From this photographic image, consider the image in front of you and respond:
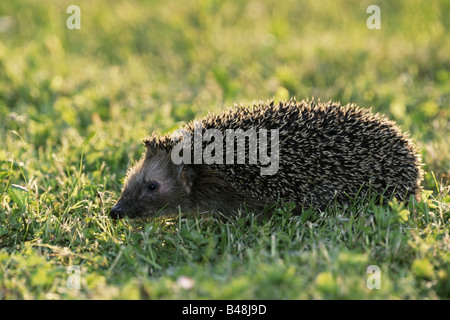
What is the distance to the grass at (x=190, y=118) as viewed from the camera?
3.83 m

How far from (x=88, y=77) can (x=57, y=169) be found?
3140 mm

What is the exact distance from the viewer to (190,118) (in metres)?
7.45

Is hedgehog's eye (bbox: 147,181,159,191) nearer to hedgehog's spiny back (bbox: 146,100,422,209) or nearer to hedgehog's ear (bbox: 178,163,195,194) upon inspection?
hedgehog's ear (bbox: 178,163,195,194)

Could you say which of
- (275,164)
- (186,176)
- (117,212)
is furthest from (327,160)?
(117,212)

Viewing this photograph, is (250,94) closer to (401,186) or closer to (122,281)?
(401,186)

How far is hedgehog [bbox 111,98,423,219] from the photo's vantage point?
4.93 metres

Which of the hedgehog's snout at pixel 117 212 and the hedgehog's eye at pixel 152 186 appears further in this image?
the hedgehog's eye at pixel 152 186

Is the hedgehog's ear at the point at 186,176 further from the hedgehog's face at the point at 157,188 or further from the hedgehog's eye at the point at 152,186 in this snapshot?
the hedgehog's eye at the point at 152,186

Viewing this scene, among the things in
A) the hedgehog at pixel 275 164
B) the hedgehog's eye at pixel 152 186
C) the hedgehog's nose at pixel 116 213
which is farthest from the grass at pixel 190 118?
the hedgehog's eye at pixel 152 186

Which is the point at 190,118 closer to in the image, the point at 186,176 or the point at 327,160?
the point at 186,176

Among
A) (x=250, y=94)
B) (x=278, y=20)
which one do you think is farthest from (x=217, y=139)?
(x=278, y=20)

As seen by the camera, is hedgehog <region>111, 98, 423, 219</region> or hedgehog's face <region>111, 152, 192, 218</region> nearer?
hedgehog <region>111, 98, 423, 219</region>

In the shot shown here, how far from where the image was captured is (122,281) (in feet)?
12.8

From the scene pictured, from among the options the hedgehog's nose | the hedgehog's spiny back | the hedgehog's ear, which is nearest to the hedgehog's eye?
the hedgehog's ear
